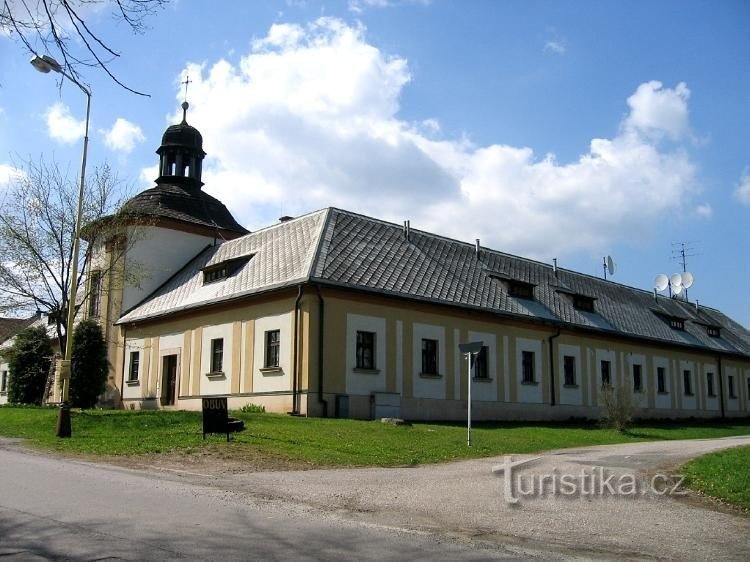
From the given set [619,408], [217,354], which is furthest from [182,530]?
[619,408]

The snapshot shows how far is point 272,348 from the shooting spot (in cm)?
2609

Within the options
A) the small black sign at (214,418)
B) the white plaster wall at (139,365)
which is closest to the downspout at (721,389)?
the white plaster wall at (139,365)

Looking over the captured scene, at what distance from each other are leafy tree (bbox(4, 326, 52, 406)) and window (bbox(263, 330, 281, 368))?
560 inches

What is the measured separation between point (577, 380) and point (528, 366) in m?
3.70

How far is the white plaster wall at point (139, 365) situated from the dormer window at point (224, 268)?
Answer: 467cm

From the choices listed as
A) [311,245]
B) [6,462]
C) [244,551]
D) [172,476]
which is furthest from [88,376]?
[244,551]

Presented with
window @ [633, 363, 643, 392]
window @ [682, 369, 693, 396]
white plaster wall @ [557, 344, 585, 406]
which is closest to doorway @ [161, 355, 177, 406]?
white plaster wall @ [557, 344, 585, 406]

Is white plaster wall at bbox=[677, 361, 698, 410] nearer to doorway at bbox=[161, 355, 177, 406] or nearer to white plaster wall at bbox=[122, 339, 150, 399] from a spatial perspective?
doorway at bbox=[161, 355, 177, 406]

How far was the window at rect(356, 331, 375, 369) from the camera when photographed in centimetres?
2593

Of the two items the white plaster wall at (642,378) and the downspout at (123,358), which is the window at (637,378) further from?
the downspout at (123,358)

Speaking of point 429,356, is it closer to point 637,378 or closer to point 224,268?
point 224,268

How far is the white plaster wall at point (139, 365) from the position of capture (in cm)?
3266

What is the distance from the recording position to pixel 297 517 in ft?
27.7

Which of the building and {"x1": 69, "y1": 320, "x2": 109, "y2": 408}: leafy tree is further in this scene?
{"x1": 69, "y1": 320, "x2": 109, "y2": 408}: leafy tree
